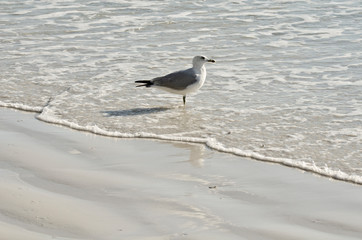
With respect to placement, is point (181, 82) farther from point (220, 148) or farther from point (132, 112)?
point (220, 148)

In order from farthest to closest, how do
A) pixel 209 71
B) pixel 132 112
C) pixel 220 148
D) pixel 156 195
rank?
pixel 209 71 < pixel 132 112 < pixel 220 148 < pixel 156 195

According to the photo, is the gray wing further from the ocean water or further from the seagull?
the ocean water

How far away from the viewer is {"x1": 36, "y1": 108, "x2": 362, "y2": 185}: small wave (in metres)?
5.76

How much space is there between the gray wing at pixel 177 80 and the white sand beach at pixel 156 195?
60.1 inches

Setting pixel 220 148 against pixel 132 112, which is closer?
pixel 220 148

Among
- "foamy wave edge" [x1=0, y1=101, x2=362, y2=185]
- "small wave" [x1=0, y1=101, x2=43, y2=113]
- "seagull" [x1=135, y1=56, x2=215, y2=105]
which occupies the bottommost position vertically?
"small wave" [x1=0, y1=101, x2=43, y2=113]

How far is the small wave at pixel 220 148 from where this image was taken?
576 cm

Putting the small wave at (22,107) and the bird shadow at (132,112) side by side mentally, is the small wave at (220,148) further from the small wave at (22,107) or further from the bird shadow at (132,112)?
the bird shadow at (132,112)

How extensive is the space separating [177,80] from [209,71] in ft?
4.63

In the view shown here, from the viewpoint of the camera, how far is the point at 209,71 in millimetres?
9648

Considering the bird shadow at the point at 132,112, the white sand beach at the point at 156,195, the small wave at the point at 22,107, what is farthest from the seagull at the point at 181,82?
the white sand beach at the point at 156,195

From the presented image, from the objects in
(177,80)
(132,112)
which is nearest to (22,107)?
(132,112)

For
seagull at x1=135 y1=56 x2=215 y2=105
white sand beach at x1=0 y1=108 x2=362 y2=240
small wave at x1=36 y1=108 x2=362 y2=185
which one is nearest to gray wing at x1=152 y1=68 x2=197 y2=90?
seagull at x1=135 y1=56 x2=215 y2=105

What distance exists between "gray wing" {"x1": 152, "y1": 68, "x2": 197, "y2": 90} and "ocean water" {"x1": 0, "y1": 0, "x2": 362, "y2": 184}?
0.22 m
